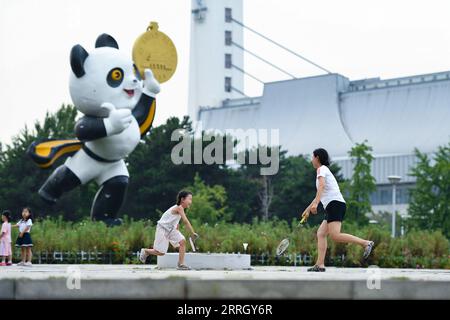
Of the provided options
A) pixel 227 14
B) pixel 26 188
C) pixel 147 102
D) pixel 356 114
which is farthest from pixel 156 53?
pixel 227 14

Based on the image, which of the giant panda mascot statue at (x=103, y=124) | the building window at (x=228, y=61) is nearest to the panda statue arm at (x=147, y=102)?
the giant panda mascot statue at (x=103, y=124)

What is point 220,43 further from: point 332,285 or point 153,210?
point 332,285

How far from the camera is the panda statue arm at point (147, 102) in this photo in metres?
21.8

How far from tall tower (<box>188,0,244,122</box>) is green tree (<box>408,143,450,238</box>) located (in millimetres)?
51870

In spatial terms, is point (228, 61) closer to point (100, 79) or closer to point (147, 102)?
point (147, 102)

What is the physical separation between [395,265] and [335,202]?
701cm

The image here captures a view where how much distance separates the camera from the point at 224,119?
264ft

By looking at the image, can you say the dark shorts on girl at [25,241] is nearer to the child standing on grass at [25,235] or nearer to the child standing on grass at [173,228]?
the child standing on grass at [25,235]

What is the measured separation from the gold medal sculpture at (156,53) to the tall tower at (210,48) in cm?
6224

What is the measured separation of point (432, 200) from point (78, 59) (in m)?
19.2

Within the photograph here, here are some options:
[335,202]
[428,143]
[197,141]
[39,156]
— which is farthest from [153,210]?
[335,202]

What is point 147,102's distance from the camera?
2197 cm

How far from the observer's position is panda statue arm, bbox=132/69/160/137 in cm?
2180

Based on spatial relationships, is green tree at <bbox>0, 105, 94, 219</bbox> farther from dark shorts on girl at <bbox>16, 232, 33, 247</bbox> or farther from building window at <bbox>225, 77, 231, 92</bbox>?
building window at <bbox>225, 77, 231, 92</bbox>
